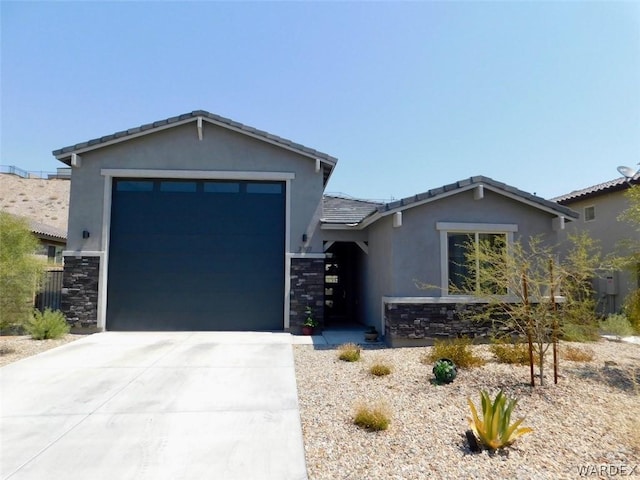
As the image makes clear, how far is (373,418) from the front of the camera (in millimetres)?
4543

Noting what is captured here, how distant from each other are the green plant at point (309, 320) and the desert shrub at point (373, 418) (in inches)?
258

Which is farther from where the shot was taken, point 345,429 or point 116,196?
point 116,196

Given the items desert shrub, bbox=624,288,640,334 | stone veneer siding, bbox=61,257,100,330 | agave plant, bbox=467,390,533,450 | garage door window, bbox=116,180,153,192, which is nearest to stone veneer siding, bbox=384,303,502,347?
desert shrub, bbox=624,288,640,334

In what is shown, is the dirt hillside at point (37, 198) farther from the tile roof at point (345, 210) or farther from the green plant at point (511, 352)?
the green plant at point (511, 352)

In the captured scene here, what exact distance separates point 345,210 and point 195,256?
206 inches

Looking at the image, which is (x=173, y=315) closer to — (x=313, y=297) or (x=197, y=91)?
(x=313, y=297)

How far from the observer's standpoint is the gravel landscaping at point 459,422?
12.3ft

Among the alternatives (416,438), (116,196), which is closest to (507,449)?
(416,438)

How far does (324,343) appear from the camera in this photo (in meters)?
9.90

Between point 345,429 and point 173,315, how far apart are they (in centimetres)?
858

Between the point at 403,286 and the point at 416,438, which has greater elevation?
the point at 403,286

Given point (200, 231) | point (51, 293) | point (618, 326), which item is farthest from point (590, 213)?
point (51, 293)

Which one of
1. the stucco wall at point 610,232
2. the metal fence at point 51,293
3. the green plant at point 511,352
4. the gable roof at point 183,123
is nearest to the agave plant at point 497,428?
the green plant at point 511,352

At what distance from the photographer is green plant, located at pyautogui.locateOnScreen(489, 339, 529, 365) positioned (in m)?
7.20
